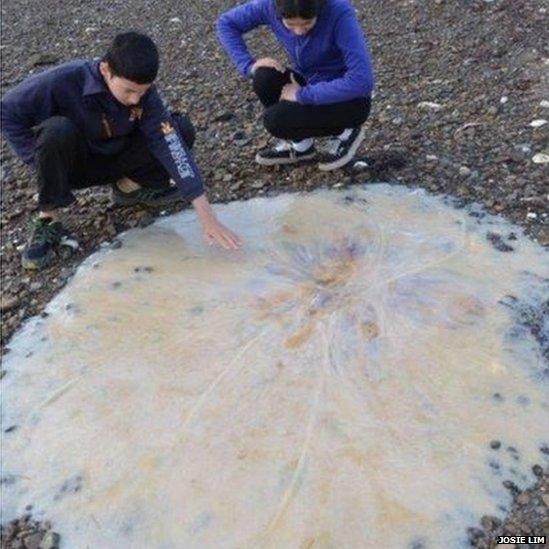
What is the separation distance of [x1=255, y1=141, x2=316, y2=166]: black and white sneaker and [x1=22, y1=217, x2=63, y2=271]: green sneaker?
3.20ft

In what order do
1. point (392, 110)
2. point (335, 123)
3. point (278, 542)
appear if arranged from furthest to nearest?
point (392, 110) < point (335, 123) < point (278, 542)

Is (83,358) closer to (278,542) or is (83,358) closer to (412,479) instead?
(278,542)

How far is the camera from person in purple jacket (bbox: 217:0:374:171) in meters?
2.82

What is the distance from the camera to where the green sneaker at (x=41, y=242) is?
2.87m

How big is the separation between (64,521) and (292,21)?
1.88 meters

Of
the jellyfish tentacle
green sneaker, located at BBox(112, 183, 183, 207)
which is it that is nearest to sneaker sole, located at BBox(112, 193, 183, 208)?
green sneaker, located at BBox(112, 183, 183, 207)

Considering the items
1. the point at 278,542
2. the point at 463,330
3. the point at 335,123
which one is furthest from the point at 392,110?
the point at 278,542

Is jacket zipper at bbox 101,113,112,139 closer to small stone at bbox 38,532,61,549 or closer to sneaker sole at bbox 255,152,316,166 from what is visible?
sneaker sole at bbox 255,152,316,166

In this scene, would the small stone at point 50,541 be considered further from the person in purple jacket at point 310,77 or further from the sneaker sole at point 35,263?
the person in purple jacket at point 310,77

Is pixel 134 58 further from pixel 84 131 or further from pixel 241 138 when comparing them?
pixel 241 138

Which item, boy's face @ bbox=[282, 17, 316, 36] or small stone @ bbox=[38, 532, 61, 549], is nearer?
small stone @ bbox=[38, 532, 61, 549]

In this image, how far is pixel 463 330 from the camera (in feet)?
7.61

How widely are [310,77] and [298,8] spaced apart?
526mm

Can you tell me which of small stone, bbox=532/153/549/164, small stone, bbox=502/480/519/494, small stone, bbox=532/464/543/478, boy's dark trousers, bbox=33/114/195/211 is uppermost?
boy's dark trousers, bbox=33/114/195/211
